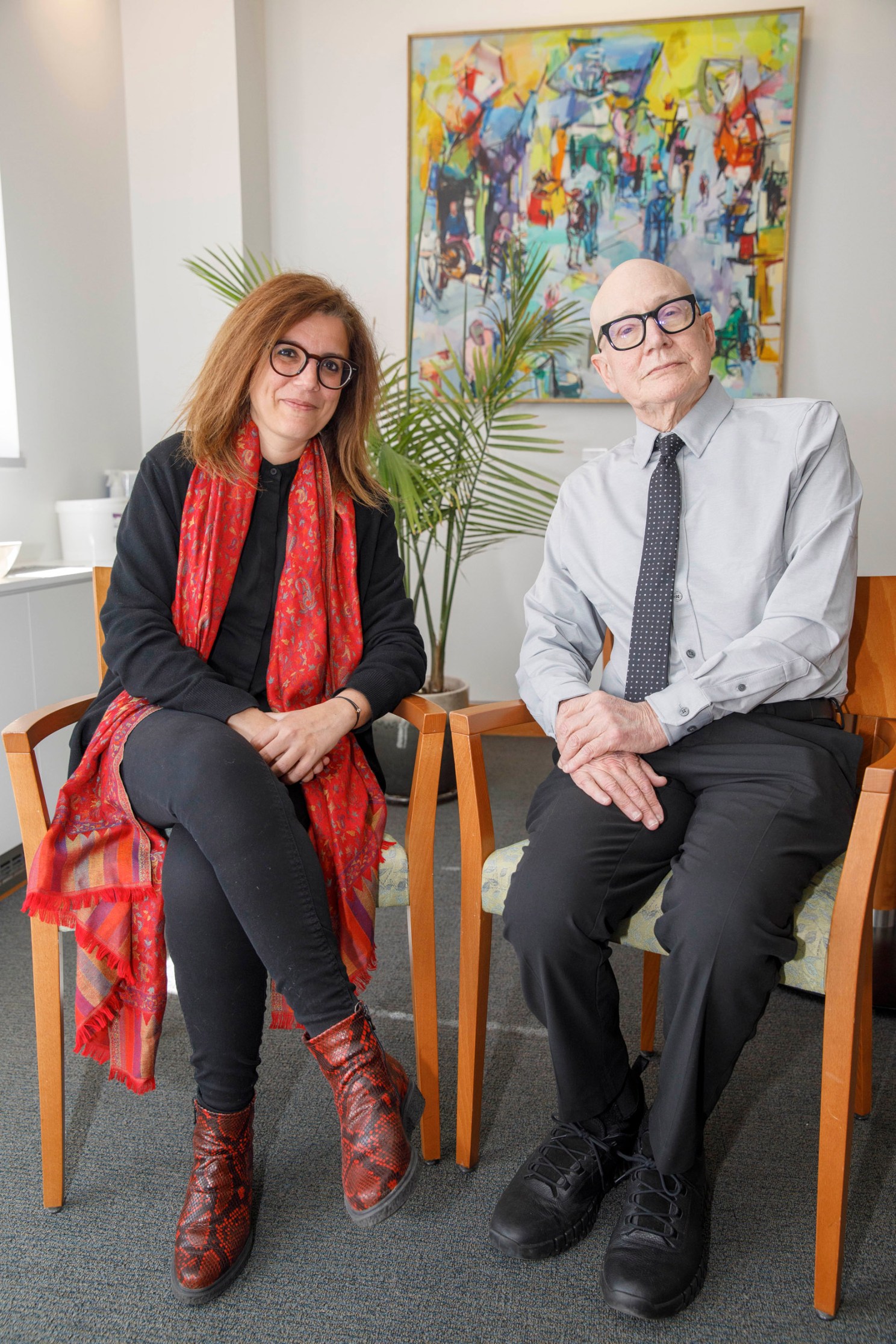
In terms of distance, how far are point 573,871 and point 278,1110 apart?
696 mm

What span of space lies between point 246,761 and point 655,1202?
78cm

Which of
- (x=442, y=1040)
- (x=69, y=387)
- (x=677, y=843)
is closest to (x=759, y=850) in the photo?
(x=677, y=843)

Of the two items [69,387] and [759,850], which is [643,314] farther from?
[69,387]

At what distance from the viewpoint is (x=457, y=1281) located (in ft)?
4.11

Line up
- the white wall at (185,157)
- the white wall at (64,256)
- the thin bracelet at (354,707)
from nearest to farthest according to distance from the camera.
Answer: the thin bracelet at (354,707) → the white wall at (64,256) → the white wall at (185,157)

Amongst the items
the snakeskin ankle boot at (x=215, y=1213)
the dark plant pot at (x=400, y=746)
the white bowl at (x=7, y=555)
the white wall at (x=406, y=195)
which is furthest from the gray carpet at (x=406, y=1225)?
the white wall at (x=406, y=195)

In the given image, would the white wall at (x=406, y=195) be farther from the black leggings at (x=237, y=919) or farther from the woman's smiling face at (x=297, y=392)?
the black leggings at (x=237, y=919)

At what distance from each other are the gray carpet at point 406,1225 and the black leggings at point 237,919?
0.24 metres

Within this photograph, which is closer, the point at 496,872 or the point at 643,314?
the point at 496,872

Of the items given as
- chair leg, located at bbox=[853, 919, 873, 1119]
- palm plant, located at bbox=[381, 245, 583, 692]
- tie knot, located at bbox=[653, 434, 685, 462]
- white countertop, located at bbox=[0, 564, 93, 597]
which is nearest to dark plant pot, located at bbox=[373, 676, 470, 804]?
palm plant, located at bbox=[381, 245, 583, 692]

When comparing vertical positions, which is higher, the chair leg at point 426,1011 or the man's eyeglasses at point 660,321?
the man's eyeglasses at point 660,321

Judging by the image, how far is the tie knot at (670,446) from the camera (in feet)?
5.15

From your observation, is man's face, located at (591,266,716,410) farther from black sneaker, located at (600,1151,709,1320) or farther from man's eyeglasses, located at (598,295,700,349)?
black sneaker, located at (600,1151,709,1320)

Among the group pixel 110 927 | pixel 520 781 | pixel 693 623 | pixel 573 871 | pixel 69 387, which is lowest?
pixel 520 781
